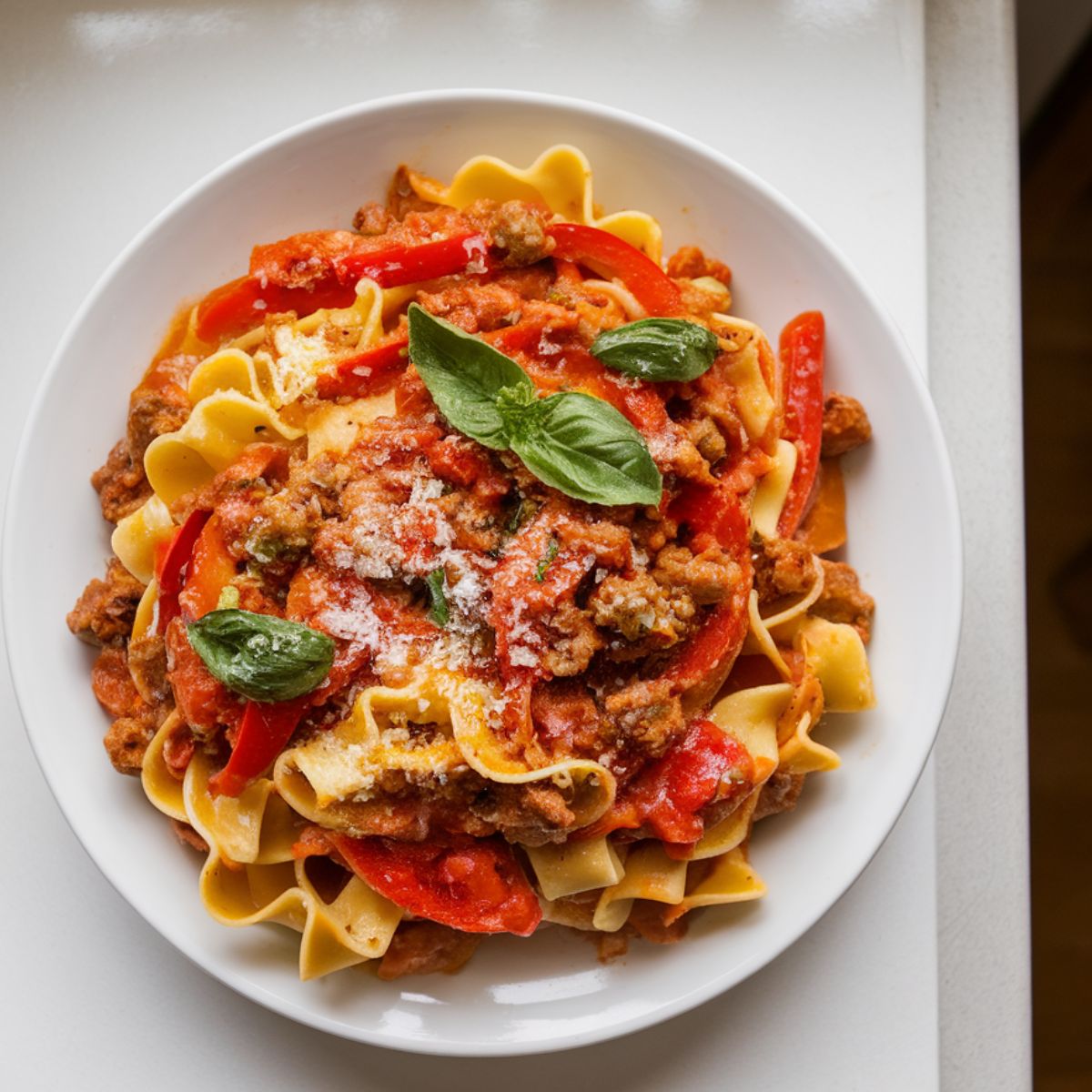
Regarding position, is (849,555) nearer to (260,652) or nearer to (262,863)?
(260,652)

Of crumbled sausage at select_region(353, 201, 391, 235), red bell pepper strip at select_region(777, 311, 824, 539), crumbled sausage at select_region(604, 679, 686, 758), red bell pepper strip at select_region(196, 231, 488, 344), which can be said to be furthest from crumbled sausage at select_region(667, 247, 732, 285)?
crumbled sausage at select_region(604, 679, 686, 758)

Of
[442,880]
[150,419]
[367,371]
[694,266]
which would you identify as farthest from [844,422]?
[150,419]

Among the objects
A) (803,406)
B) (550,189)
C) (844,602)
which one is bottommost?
(844,602)

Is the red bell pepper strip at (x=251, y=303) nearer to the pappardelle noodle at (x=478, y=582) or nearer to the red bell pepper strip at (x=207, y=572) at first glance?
the pappardelle noodle at (x=478, y=582)

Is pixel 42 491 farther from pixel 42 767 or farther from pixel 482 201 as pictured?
pixel 482 201

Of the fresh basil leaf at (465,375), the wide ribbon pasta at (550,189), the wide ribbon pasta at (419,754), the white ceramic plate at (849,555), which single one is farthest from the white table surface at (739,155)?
the fresh basil leaf at (465,375)

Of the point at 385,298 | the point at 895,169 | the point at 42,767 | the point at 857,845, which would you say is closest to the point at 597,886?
the point at 857,845
